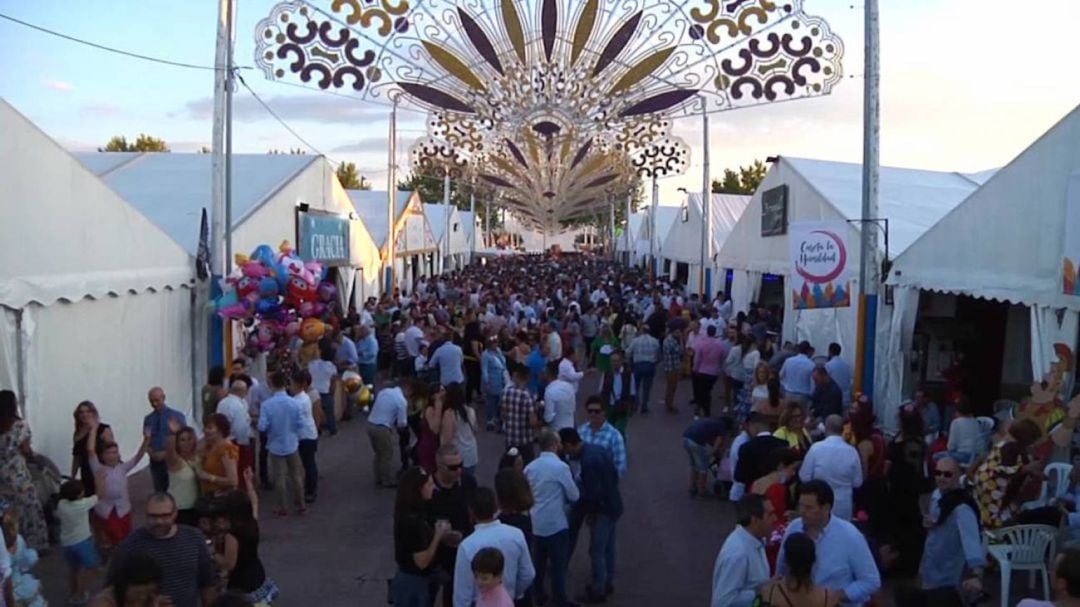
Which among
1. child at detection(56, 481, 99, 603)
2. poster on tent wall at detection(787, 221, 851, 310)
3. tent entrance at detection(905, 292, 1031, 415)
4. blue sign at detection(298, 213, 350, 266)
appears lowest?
child at detection(56, 481, 99, 603)

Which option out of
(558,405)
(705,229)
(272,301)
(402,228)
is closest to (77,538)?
(558,405)

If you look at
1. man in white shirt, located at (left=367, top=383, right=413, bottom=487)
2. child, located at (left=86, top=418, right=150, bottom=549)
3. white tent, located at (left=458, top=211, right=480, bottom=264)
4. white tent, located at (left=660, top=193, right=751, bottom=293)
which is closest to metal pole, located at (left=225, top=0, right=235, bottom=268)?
man in white shirt, located at (left=367, top=383, right=413, bottom=487)

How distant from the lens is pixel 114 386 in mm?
10258

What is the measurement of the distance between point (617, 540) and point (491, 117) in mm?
12051

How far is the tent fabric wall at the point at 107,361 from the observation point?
28.0 ft

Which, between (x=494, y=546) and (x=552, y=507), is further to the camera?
(x=552, y=507)

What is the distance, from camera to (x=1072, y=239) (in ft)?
25.4

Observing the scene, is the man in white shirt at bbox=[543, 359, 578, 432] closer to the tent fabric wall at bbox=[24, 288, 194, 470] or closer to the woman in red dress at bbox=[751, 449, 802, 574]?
the woman in red dress at bbox=[751, 449, 802, 574]

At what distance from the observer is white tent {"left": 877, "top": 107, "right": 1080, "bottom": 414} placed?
26.6 feet

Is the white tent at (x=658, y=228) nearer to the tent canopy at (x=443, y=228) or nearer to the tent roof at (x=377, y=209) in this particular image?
the tent canopy at (x=443, y=228)

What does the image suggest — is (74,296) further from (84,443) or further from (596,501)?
(596,501)

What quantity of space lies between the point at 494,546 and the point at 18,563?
2752 mm

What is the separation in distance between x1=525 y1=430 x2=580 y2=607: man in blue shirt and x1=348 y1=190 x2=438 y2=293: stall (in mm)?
22038

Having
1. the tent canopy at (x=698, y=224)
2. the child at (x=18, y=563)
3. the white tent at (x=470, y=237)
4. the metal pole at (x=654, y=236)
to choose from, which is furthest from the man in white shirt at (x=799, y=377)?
the white tent at (x=470, y=237)
